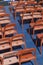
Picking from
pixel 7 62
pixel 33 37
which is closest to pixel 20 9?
pixel 33 37

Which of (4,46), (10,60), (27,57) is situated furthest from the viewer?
(4,46)

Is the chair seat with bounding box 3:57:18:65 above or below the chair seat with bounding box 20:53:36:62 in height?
above

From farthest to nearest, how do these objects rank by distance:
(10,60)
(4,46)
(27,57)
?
1. (4,46)
2. (27,57)
3. (10,60)

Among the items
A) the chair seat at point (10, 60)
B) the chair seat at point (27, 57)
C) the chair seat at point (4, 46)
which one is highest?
the chair seat at point (4, 46)

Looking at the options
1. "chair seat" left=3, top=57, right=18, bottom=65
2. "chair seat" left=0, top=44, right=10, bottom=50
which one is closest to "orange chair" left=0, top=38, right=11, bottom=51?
→ "chair seat" left=0, top=44, right=10, bottom=50

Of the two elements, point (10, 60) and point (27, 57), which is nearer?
point (10, 60)

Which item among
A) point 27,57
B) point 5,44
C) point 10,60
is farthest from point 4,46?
point 27,57

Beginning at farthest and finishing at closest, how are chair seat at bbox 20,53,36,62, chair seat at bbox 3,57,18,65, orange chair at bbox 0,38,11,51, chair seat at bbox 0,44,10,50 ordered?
chair seat at bbox 0,44,10,50 → orange chair at bbox 0,38,11,51 → chair seat at bbox 20,53,36,62 → chair seat at bbox 3,57,18,65

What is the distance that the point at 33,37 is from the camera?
5.55m

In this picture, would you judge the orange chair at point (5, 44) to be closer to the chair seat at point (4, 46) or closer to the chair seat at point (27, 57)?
the chair seat at point (4, 46)

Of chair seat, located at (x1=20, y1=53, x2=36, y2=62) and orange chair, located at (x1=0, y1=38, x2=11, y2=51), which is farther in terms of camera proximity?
orange chair, located at (x1=0, y1=38, x2=11, y2=51)

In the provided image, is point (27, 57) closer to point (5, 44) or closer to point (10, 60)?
point (10, 60)

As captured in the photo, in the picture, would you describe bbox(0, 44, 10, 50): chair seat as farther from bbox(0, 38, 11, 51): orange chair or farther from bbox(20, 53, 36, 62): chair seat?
bbox(20, 53, 36, 62): chair seat

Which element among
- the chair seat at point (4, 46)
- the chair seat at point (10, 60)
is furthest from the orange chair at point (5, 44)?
the chair seat at point (10, 60)
